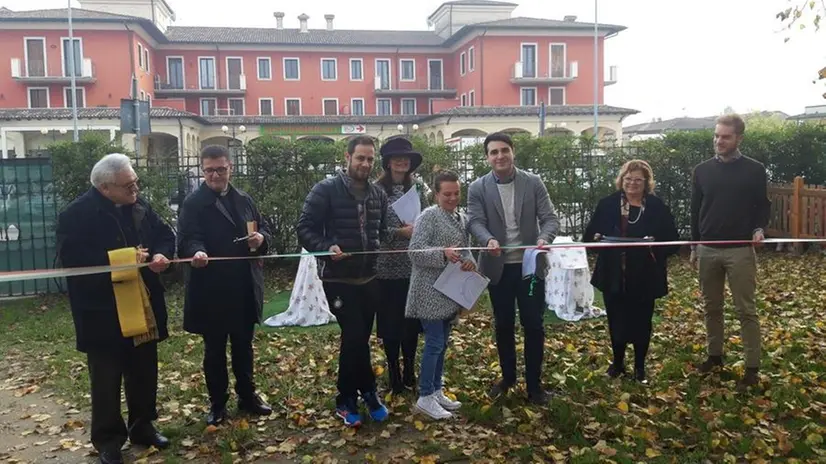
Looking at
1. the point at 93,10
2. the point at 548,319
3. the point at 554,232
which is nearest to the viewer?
the point at 554,232

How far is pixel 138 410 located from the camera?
185 inches

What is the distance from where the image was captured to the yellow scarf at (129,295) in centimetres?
432

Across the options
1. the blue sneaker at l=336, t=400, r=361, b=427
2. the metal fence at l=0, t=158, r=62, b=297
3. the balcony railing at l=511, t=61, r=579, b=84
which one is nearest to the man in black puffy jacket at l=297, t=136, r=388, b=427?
the blue sneaker at l=336, t=400, r=361, b=427

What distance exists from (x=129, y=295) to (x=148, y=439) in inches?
40.9

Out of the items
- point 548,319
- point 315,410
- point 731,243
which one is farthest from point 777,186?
point 315,410

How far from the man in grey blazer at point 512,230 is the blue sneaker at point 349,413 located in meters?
1.28

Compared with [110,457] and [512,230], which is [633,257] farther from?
[110,457]

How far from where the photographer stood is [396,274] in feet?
17.6

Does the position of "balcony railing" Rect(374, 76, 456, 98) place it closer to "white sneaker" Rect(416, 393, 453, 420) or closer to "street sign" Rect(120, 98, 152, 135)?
"street sign" Rect(120, 98, 152, 135)

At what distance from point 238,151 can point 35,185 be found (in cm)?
319

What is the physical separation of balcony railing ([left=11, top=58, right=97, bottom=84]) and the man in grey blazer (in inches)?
1848

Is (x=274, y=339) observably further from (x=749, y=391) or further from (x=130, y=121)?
(x=130, y=121)

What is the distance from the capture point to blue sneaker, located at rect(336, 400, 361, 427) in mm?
4891

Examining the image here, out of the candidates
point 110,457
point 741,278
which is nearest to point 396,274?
point 110,457
